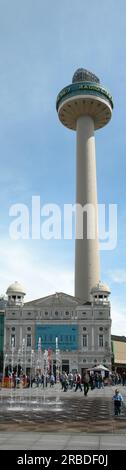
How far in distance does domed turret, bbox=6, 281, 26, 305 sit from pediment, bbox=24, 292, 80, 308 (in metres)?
3.27

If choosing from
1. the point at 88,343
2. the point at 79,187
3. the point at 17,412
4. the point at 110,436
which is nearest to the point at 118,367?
the point at 88,343

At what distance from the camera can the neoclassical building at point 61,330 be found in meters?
84.3

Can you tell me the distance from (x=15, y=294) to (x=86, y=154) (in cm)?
3120

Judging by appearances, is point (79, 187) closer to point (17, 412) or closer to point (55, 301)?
point (55, 301)

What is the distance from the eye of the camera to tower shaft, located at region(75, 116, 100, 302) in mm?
95000

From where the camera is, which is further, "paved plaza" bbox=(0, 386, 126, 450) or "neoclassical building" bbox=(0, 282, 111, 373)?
"neoclassical building" bbox=(0, 282, 111, 373)

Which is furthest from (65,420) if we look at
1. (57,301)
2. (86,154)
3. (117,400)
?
(86,154)

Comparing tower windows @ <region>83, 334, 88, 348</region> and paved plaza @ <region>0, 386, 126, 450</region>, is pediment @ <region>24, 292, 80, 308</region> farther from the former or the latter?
paved plaza @ <region>0, 386, 126, 450</region>

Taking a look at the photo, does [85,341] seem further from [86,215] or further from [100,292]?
[86,215]

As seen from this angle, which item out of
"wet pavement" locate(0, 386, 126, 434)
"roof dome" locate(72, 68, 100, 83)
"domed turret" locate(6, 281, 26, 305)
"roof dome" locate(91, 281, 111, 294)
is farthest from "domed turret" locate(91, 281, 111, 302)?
"wet pavement" locate(0, 386, 126, 434)

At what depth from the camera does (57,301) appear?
87875 mm

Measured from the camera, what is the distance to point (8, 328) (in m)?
87.6

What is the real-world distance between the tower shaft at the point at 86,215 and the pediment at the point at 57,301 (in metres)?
6.02
